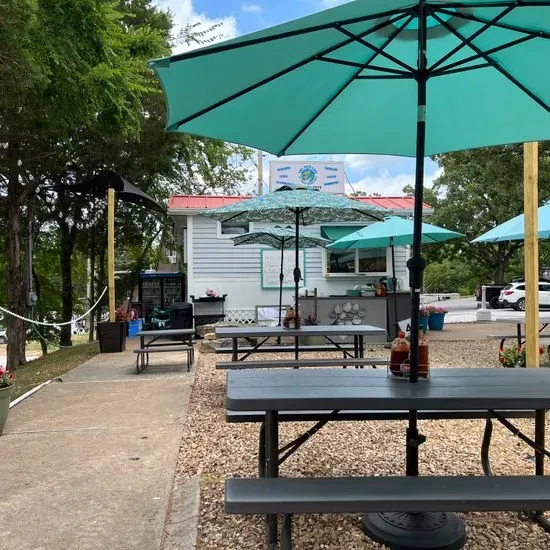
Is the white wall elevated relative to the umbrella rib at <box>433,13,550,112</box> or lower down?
lower down

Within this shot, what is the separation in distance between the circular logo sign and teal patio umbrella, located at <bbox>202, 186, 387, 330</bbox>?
7.45 meters

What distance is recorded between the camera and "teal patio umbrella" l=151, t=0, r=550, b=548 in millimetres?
2240

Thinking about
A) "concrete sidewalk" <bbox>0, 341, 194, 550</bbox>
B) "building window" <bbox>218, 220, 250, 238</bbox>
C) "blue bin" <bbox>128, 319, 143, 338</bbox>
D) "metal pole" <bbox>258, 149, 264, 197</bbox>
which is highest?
"metal pole" <bbox>258, 149, 264, 197</bbox>

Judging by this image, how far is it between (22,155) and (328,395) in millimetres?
9574

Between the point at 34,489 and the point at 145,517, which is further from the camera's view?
the point at 34,489

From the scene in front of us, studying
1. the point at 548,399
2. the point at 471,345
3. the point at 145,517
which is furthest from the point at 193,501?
the point at 471,345

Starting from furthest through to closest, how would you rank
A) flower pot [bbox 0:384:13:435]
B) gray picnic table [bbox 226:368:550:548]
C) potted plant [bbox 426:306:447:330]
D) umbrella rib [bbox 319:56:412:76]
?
potted plant [bbox 426:306:447:330] → flower pot [bbox 0:384:13:435] → umbrella rib [bbox 319:56:412:76] → gray picnic table [bbox 226:368:550:548]

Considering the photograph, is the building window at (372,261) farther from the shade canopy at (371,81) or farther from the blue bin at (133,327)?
the shade canopy at (371,81)

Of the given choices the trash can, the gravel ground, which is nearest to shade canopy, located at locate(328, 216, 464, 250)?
the trash can

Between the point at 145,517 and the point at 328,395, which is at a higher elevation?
the point at 328,395

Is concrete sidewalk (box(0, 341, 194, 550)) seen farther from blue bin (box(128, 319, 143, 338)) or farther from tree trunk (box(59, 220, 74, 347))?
tree trunk (box(59, 220, 74, 347))

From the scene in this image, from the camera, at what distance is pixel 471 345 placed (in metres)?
9.54

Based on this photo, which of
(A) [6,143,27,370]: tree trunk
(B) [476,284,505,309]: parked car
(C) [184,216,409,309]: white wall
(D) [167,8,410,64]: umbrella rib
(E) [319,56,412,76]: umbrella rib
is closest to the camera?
(D) [167,8,410,64]: umbrella rib

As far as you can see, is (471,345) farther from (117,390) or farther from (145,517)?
(145,517)
